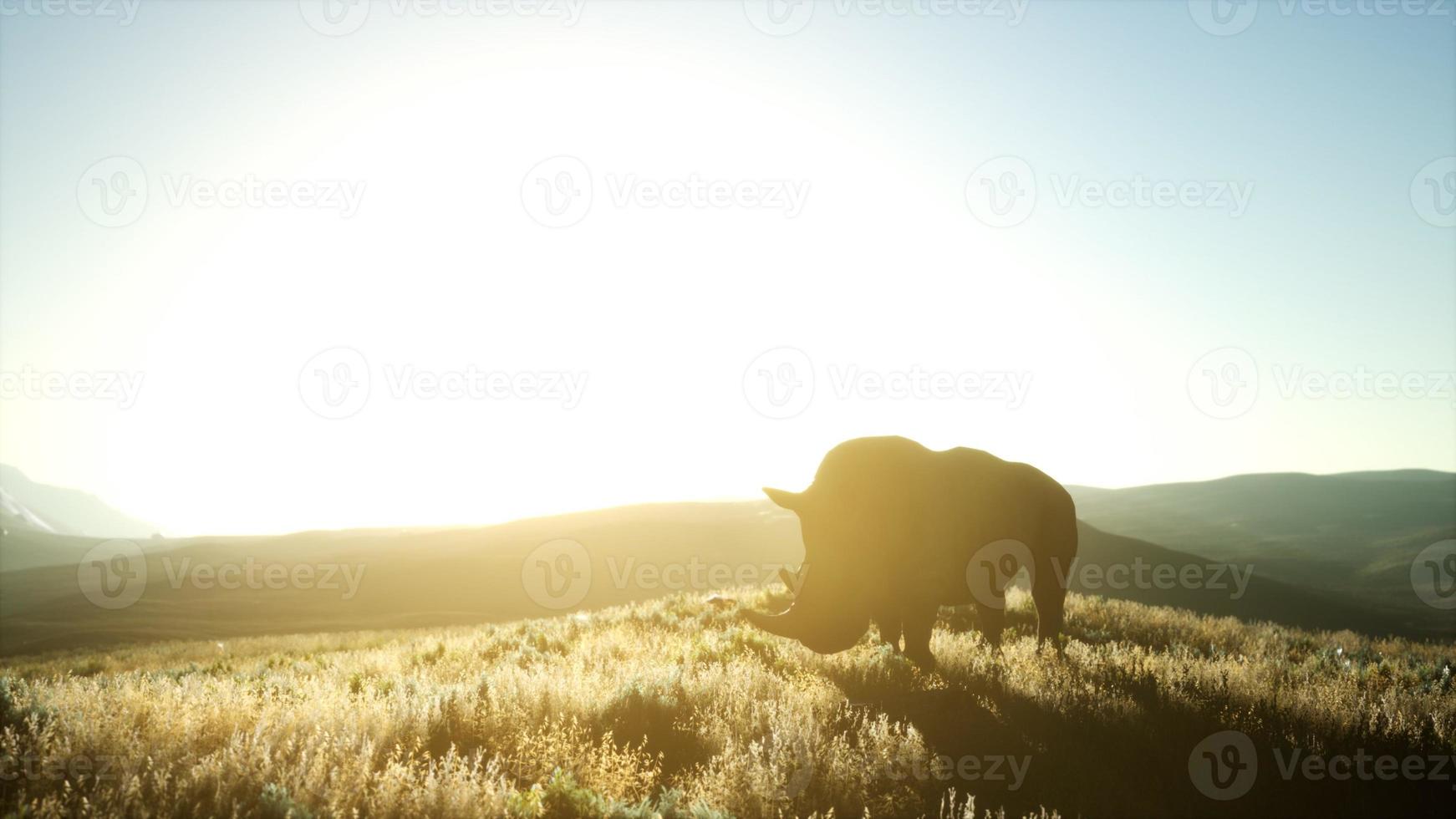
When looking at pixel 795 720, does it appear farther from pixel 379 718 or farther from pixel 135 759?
pixel 135 759

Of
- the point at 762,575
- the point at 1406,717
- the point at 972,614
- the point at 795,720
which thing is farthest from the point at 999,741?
the point at 762,575

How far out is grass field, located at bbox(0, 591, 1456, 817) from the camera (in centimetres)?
447

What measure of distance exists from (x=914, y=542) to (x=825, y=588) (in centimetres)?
148

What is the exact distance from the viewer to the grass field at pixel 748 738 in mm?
4469

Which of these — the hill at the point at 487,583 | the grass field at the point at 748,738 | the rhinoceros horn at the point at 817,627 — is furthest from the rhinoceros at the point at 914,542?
the hill at the point at 487,583

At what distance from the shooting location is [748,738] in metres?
5.91

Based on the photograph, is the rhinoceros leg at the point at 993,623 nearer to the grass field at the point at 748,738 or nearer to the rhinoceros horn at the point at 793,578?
the grass field at the point at 748,738

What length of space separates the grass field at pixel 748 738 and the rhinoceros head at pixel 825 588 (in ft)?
2.34

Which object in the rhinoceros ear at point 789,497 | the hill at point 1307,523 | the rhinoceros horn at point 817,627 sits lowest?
the hill at point 1307,523

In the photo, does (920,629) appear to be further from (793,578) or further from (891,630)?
(793,578)

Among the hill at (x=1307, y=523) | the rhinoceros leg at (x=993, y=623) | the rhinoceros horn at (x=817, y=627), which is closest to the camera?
the rhinoceros horn at (x=817, y=627)

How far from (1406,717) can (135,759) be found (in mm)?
11260

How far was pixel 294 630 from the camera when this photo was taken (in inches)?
1561

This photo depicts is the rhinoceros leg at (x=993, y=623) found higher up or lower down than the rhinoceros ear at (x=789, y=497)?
lower down
